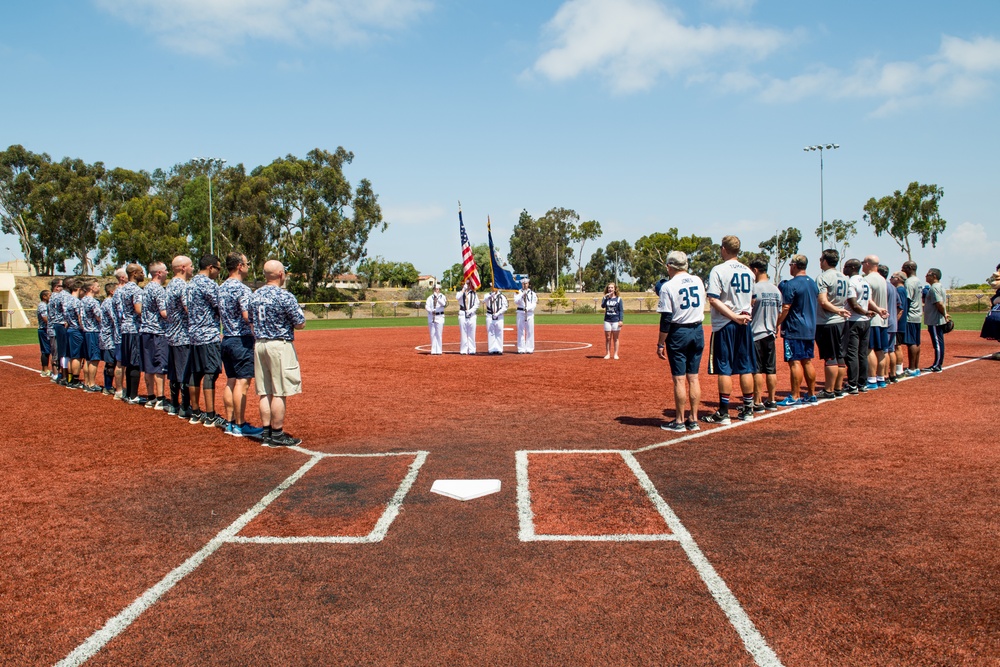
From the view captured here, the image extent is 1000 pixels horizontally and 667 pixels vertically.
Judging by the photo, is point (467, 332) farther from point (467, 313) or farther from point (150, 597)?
point (150, 597)

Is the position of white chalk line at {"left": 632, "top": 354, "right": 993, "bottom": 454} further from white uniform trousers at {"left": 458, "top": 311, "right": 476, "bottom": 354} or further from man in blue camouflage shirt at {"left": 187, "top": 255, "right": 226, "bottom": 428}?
white uniform trousers at {"left": 458, "top": 311, "right": 476, "bottom": 354}

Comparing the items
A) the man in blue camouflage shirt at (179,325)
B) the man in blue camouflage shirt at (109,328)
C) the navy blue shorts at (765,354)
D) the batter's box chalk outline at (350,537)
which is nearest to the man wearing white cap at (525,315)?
the navy blue shorts at (765,354)

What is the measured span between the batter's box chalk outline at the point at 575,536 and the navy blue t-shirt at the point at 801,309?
4119 millimetres

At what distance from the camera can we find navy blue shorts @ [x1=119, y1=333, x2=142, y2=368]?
10.9 meters

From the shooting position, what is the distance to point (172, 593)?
3.92 meters

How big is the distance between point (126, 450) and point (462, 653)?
Result: 5986 millimetres

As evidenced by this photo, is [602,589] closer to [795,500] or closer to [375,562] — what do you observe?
[375,562]

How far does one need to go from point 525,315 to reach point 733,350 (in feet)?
35.2

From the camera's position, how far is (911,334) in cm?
1290

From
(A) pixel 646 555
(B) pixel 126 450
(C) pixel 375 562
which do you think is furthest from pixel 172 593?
(B) pixel 126 450

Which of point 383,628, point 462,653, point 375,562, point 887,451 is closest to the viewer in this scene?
point 462,653

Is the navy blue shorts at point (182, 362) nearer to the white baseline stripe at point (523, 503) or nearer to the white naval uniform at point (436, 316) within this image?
the white baseline stripe at point (523, 503)

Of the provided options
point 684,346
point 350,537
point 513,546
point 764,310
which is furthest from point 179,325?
point 764,310

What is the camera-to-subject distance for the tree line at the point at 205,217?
56.1 m
